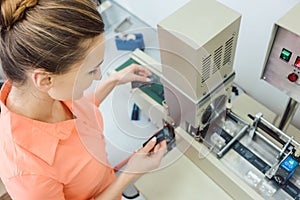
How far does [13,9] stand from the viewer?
713 mm

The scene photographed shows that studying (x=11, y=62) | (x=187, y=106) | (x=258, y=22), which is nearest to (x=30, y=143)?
(x=11, y=62)

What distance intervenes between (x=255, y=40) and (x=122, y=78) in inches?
24.4

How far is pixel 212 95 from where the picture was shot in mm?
1007

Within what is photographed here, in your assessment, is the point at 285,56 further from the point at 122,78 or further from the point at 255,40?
the point at 122,78

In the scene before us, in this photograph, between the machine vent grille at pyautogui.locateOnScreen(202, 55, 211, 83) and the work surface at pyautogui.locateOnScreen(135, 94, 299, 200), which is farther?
the work surface at pyautogui.locateOnScreen(135, 94, 299, 200)

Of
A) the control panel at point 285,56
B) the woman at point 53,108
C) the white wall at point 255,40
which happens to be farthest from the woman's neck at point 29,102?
the white wall at point 255,40

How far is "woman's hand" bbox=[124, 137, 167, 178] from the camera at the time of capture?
111 centimetres

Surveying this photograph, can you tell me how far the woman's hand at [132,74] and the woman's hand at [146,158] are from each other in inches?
12.9

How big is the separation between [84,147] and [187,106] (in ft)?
1.16

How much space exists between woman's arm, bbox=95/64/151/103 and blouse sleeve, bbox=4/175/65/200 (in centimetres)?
48

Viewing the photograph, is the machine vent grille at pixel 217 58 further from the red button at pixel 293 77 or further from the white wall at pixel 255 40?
the white wall at pixel 255 40

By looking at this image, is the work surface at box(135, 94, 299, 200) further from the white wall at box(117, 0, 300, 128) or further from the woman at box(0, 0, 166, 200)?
the white wall at box(117, 0, 300, 128)

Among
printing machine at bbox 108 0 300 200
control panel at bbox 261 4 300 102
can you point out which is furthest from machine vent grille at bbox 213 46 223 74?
control panel at bbox 261 4 300 102

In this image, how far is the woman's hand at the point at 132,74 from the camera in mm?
1330
